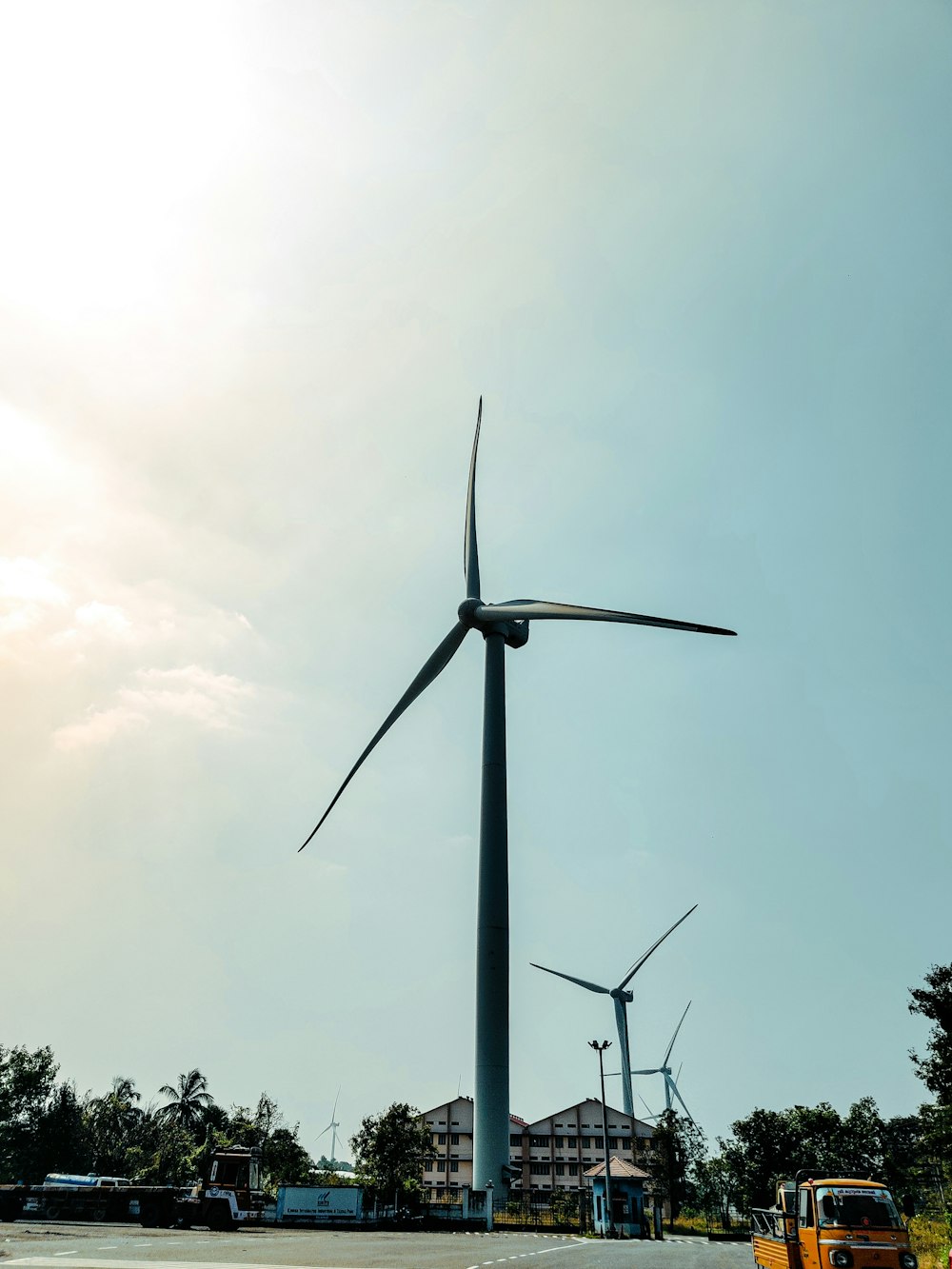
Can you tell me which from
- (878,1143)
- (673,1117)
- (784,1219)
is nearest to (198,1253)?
(784,1219)

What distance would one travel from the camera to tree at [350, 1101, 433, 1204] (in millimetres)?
64250

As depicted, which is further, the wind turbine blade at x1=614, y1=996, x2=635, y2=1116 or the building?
the building

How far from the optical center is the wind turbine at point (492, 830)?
48406mm

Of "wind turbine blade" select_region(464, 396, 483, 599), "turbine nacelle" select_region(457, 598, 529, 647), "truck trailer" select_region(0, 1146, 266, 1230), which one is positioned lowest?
"truck trailer" select_region(0, 1146, 266, 1230)

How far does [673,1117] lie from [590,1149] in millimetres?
50464

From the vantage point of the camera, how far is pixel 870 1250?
17531mm

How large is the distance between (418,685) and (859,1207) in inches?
1713

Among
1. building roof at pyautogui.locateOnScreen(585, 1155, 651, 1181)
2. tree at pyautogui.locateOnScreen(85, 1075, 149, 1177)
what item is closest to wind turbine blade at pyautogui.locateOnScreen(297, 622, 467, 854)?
building roof at pyautogui.locateOnScreen(585, 1155, 651, 1181)

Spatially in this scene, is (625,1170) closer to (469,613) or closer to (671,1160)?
(671,1160)

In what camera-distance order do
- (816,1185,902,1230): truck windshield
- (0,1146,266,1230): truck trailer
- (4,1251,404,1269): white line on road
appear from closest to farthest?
1. (816,1185,902,1230): truck windshield
2. (4,1251,404,1269): white line on road
3. (0,1146,266,1230): truck trailer

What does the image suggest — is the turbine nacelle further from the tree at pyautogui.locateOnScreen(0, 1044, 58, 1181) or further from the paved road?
the tree at pyautogui.locateOnScreen(0, 1044, 58, 1181)

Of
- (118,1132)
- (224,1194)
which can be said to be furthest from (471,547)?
(118,1132)

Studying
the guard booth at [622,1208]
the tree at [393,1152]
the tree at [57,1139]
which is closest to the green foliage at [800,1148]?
the guard booth at [622,1208]

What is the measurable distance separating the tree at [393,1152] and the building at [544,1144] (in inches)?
2806
